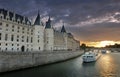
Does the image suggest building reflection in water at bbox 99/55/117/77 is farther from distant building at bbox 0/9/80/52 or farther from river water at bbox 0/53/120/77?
distant building at bbox 0/9/80/52

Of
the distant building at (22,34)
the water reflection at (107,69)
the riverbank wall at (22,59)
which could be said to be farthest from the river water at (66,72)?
the distant building at (22,34)

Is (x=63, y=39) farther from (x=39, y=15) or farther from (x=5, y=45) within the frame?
(x=5, y=45)

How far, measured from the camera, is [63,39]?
136125 mm

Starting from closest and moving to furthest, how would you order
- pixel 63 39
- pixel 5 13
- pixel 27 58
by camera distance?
pixel 27 58 < pixel 5 13 < pixel 63 39

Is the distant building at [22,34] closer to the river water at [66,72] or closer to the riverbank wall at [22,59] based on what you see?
the riverbank wall at [22,59]

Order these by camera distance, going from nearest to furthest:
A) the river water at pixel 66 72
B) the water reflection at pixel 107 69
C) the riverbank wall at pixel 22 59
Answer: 1. the river water at pixel 66 72
2. the riverbank wall at pixel 22 59
3. the water reflection at pixel 107 69

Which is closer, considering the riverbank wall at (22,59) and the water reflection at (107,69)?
the riverbank wall at (22,59)

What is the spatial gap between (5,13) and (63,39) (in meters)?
68.3

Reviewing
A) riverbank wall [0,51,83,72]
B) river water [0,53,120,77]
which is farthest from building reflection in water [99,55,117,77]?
riverbank wall [0,51,83,72]

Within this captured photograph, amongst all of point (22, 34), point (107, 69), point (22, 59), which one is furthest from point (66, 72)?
point (22, 34)

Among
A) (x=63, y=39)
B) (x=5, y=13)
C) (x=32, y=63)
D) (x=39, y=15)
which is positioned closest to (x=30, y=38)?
(x=39, y=15)

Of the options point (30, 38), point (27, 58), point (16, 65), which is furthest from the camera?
point (30, 38)

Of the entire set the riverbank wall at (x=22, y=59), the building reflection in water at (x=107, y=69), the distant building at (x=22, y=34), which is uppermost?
the distant building at (x=22, y=34)

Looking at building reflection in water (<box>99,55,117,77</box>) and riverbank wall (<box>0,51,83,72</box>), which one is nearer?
riverbank wall (<box>0,51,83,72</box>)
